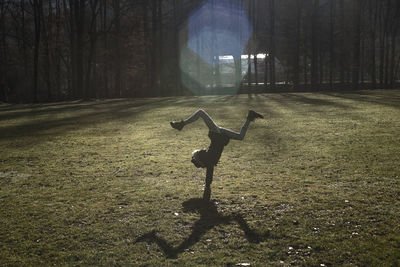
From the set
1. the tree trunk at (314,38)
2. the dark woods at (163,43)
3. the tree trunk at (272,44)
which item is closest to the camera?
the dark woods at (163,43)

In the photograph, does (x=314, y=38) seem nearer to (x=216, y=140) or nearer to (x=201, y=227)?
(x=216, y=140)

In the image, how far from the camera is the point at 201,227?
192 inches

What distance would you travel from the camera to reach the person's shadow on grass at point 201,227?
4.34m

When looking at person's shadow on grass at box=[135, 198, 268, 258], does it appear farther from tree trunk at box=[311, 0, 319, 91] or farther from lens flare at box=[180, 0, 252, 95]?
lens flare at box=[180, 0, 252, 95]

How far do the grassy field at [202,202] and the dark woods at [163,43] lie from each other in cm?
2819

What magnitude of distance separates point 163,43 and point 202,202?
3882cm

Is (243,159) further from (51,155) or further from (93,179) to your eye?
(51,155)

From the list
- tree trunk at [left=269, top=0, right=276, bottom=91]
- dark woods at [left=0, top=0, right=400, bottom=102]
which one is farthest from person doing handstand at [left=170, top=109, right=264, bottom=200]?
tree trunk at [left=269, top=0, right=276, bottom=91]

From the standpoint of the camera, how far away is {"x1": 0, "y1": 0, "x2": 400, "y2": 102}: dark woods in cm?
3788

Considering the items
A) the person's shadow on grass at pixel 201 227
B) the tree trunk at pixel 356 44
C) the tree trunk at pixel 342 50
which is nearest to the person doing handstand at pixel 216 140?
the person's shadow on grass at pixel 201 227

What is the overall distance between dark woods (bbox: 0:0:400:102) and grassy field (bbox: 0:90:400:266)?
1110 inches

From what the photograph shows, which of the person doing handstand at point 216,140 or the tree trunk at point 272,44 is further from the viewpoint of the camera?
the tree trunk at point 272,44

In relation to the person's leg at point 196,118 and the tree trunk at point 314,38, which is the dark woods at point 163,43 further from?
the person's leg at point 196,118

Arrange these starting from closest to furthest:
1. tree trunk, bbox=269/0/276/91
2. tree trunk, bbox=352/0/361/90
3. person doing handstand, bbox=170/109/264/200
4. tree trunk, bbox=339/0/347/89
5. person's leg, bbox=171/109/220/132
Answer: person's leg, bbox=171/109/220/132, person doing handstand, bbox=170/109/264/200, tree trunk, bbox=352/0/361/90, tree trunk, bbox=269/0/276/91, tree trunk, bbox=339/0/347/89
